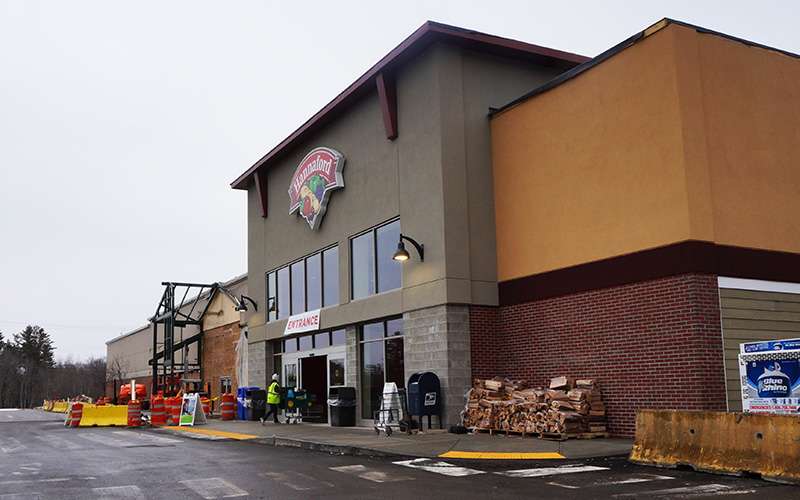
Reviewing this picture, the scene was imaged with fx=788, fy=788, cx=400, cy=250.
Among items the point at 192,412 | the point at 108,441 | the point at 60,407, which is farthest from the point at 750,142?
the point at 60,407

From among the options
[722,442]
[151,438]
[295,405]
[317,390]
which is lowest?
[151,438]

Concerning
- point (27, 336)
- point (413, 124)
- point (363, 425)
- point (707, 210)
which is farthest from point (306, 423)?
point (27, 336)

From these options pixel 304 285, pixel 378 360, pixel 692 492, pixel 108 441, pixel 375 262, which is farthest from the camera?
pixel 304 285

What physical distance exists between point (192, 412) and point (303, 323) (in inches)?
198

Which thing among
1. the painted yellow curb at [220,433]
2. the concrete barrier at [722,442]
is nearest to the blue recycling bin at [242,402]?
the painted yellow curb at [220,433]

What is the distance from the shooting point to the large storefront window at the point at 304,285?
26891mm

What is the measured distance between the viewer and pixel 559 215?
19.3 meters

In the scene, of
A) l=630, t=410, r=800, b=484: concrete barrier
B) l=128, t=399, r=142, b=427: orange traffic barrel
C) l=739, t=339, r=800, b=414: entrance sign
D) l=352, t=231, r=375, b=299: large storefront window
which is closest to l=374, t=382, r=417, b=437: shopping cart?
Answer: l=352, t=231, r=375, b=299: large storefront window

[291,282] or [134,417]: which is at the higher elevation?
[291,282]

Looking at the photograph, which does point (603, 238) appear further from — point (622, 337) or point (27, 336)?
point (27, 336)

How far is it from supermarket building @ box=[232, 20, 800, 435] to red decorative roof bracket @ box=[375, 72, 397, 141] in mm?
64

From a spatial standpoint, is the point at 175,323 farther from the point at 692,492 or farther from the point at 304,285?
the point at 692,492

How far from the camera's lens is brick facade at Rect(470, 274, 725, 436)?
51.1 ft

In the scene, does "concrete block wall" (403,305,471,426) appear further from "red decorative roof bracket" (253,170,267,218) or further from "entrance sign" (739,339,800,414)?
"red decorative roof bracket" (253,170,267,218)
